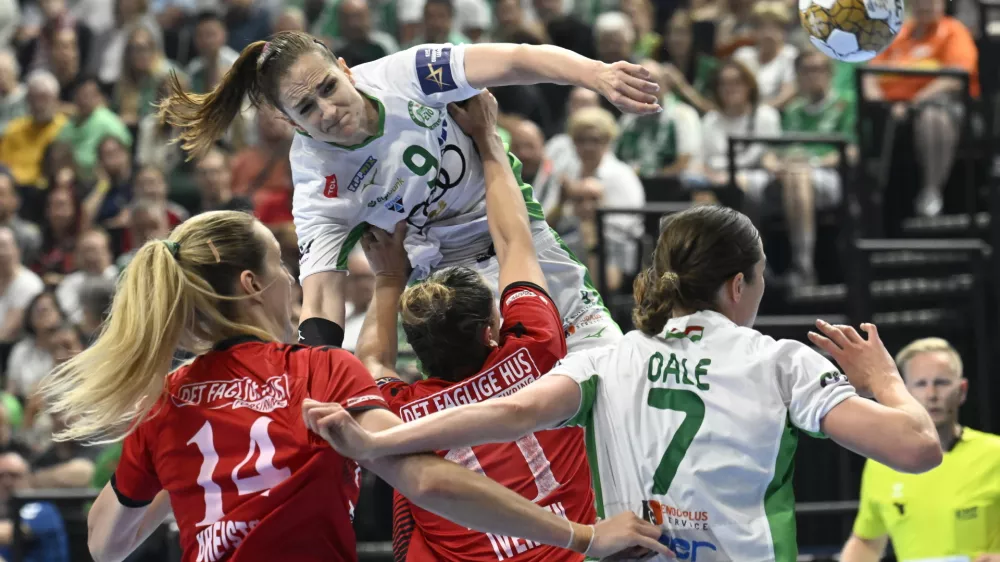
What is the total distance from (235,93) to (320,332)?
748mm

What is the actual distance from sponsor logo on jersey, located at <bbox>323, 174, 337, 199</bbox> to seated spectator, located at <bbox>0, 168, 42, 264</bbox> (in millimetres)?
5945

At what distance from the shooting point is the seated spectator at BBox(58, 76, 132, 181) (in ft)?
32.8

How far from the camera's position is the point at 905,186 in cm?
828

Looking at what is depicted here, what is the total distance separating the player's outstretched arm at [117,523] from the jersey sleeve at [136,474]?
3 cm

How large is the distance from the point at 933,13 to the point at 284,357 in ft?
21.6

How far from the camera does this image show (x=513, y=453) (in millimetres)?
3426

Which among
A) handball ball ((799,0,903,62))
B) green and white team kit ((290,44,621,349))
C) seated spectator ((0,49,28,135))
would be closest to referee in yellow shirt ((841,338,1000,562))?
handball ball ((799,0,903,62))

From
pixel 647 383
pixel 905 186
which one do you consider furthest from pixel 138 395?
pixel 905 186

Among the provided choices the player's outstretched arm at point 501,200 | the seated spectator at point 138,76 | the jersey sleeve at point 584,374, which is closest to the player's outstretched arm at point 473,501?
the jersey sleeve at point 584,374

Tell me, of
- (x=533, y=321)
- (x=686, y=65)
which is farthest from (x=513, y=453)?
(x=686, y=65)

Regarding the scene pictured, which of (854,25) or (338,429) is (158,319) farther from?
(854,25)

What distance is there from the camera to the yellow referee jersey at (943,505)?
17.6 ft

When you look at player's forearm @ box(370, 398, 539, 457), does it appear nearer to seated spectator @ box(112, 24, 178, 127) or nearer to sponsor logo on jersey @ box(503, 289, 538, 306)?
sponsor logo on jersey @ box(503, 289, 538, 306)

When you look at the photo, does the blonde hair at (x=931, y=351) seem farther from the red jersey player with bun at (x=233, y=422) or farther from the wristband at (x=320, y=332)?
the red jersey player with bun at (x=233, y=422)
